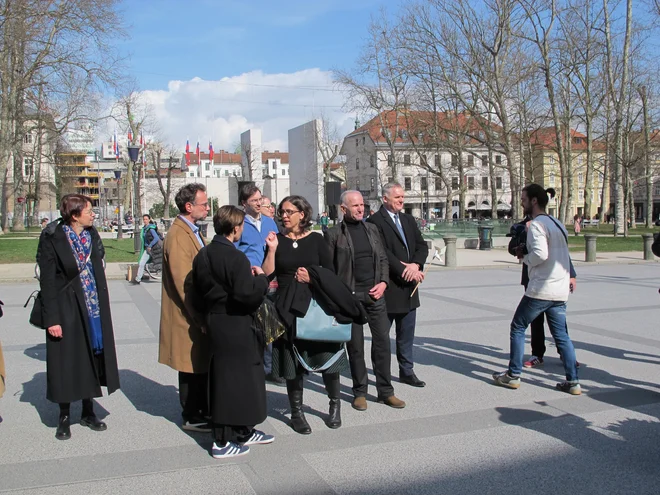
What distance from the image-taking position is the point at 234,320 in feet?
13.6

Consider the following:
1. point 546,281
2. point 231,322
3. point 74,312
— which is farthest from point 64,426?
point 546,281

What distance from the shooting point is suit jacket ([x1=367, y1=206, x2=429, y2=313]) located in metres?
5.88

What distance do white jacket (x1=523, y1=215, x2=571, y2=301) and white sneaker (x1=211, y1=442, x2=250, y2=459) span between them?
300 centimetres

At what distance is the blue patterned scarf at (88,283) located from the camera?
474 cm

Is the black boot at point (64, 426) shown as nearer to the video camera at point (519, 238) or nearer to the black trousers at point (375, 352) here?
the black trousers at point (375, 352)

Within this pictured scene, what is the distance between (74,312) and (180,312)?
80 cm

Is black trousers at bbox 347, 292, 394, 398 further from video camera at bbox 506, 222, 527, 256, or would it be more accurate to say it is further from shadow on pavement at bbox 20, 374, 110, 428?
shadow on pavement at bbox 20, 374, 110, 428

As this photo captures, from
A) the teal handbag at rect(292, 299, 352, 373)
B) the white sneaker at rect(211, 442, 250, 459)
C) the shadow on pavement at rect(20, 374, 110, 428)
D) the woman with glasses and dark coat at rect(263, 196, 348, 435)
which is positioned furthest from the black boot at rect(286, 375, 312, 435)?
the shadow on pavement at rect(20, 374, 110, 428)

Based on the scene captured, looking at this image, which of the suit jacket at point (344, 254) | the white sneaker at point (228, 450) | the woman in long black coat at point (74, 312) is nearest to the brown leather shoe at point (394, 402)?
the suit jacket at point (344, 254)

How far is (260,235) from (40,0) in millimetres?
23844

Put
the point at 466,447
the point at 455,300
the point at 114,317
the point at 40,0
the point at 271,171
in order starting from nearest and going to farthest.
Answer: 1. the point at 466,447
2. the point at 114,317
3. the point at 455,300
4. the point at 40,0
5. the point at 271,171

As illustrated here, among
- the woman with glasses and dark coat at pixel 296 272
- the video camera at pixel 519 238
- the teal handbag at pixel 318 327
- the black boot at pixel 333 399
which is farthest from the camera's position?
the video camera at pixel 519 238

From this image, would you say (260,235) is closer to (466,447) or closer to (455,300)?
(466,447)

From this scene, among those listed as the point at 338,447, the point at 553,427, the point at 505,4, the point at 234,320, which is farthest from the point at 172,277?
the point at 505,4
